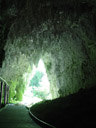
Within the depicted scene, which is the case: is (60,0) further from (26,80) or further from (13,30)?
(26,80)

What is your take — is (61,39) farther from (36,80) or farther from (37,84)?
(36,80)

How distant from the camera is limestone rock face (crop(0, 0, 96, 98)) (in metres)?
9.51

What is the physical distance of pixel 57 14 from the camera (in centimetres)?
994

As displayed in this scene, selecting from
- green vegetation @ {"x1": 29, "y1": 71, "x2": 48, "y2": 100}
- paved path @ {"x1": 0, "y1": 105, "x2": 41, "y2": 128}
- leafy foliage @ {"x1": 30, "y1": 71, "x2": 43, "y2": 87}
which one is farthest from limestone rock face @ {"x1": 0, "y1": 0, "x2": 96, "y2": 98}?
leafy foliage @ {"x1": 30, "y1": 71, "x2": 43, "y2": 87}

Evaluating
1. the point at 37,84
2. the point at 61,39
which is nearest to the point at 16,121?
the point at 61,39

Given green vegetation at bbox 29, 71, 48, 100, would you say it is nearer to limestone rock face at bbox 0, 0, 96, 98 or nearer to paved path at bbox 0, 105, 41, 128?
limestone rock face at bbox 0, 0, 96, 98

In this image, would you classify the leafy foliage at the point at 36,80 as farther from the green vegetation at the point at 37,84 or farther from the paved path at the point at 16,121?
the paved path at the point at 16,121

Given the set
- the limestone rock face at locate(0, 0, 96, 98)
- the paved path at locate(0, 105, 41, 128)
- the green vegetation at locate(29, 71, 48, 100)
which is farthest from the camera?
the green vegetation at locate(29, 71, 48, 100)

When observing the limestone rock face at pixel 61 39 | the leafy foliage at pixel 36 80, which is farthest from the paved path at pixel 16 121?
the leafy foliage at pixel 36 80

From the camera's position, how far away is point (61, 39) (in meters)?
13.0

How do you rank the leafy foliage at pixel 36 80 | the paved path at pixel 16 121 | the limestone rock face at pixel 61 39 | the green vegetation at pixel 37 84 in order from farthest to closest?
the leafy foliage at pixel 36 80
the green vegetation at pixel 37 84
the limestone rock face at pixel 61 39
the paved path at pixel 16 121

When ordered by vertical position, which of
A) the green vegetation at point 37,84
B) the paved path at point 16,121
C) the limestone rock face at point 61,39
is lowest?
the green vegetation at point 37,84

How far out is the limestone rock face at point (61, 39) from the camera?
951 centimetres

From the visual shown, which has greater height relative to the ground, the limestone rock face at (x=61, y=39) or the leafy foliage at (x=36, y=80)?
the limestone rock face at (x=61, y=39)
